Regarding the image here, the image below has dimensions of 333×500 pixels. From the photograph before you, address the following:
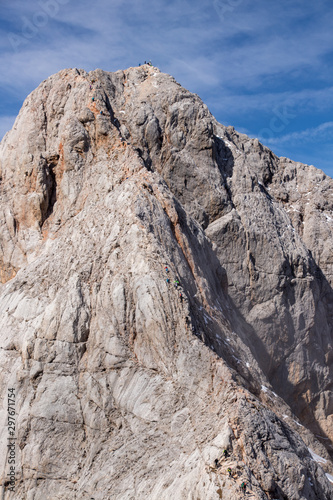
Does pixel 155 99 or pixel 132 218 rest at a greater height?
pixel 155 99

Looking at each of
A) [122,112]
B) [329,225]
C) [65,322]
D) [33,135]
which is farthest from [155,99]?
[65,322]

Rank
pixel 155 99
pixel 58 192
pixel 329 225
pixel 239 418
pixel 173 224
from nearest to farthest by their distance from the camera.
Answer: pixel 239 418 < pixel 173 224 < pixel 58 192 < pixel 155 99 < pixel 329 225

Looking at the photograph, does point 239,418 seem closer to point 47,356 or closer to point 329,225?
point 47,356

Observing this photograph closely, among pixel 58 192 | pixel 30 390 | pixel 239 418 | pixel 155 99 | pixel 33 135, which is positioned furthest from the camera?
pixel 155 99

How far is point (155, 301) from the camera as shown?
18.6 meters

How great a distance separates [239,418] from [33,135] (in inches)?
799

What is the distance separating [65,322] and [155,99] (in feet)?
54.2

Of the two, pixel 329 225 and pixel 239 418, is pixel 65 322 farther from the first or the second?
pixel 329 225

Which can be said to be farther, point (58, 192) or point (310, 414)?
point (310, 414)

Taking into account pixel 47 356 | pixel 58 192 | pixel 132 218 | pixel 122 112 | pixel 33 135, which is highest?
pixel 122 112

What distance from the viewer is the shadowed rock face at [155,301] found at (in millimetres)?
15562

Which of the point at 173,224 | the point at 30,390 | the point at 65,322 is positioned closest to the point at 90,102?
the point at 173,224

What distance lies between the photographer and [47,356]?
19.7 metres

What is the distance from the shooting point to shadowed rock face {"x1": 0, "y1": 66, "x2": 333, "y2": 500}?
613 inches
